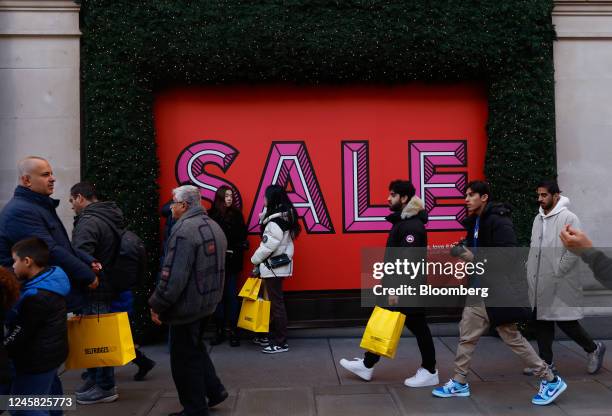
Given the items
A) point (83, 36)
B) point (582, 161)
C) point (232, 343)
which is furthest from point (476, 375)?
point (83, 36)

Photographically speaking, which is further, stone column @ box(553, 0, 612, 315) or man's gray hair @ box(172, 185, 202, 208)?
stone column @ box(553, 0, 612, 315)

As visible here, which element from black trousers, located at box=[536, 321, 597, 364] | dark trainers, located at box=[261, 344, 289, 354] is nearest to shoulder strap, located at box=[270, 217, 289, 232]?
dark trainers, located at box=[261, 344, 289, 354]

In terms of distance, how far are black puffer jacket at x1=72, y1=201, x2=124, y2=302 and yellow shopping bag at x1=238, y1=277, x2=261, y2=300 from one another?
6.01 ft

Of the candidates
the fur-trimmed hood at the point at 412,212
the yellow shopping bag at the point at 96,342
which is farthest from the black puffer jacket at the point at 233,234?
the yellow shopping bag at the point at 96,342

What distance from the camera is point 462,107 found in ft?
26.4

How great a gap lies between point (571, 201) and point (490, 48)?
225 centimetres

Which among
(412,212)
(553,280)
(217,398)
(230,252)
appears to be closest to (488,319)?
(553,280)

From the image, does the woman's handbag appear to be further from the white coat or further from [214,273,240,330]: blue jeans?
[214,273,240,330]: blue jeans

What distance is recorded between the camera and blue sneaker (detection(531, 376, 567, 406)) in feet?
16.8

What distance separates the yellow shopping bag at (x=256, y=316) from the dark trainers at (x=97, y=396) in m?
1.82

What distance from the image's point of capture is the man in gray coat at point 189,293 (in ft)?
14.6

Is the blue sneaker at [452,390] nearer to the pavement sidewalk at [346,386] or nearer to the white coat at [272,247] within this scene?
the pavement sidewalk at [346,386]

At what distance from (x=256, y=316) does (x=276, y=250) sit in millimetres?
791

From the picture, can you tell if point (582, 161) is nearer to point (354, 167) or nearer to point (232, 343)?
point (354, 167)
